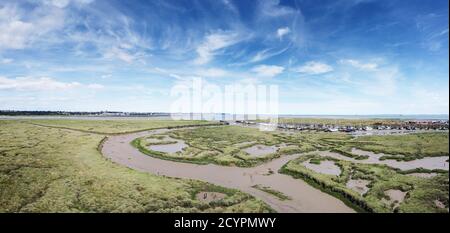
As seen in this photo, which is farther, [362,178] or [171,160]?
[171,160]

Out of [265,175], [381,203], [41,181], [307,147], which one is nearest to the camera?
[381,203]

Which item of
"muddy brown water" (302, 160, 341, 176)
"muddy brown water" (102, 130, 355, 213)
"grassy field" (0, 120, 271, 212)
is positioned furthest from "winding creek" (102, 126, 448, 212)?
"muddy brown water" (302, 160, 341, 176)

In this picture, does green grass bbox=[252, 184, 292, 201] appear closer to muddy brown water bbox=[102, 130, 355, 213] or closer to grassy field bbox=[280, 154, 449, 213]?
muddy brown water bbox=[102, 130, 355, 213]

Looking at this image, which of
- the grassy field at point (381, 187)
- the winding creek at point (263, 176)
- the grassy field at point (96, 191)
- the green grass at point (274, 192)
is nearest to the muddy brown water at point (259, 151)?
the winding creek at point (263, 176)

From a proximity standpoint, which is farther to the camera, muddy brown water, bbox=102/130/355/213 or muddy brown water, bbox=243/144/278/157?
muddy brown water, bbox=243/144/278/157

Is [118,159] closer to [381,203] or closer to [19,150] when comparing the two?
[19,150]
